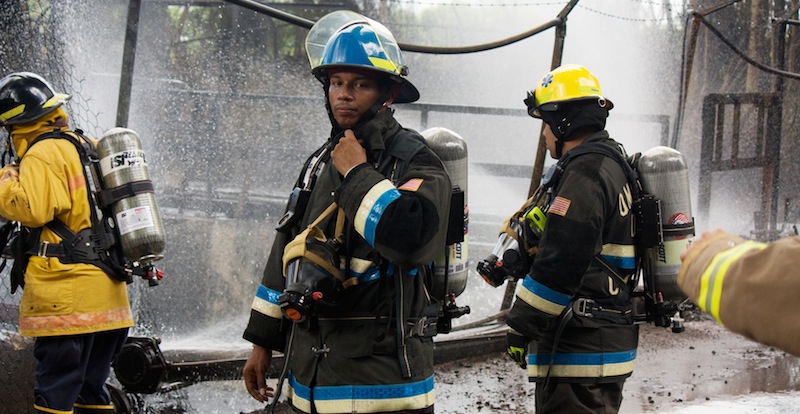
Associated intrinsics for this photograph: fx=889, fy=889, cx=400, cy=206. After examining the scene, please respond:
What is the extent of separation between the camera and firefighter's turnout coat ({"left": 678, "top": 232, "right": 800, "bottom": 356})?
1574mm

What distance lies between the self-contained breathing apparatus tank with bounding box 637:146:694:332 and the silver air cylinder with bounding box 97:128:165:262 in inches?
87.1

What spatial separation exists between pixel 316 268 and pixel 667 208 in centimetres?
179

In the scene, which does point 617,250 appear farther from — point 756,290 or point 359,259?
point 756,290

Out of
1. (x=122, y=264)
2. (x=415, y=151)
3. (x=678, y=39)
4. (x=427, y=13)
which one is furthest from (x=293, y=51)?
(x=415, y=151)

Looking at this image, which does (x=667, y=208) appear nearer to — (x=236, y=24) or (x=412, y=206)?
(x=412, y=206)

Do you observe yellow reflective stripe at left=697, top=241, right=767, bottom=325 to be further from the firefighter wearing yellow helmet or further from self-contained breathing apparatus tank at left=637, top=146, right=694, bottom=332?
self-contained breathing apparatus tank at left=637, top=146, right=694, bottom=332

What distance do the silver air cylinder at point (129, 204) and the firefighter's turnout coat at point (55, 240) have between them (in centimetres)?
13

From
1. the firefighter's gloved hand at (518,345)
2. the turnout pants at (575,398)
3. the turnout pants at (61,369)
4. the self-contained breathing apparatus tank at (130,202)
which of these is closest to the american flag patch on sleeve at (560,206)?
the firefighter's gloved hand at (518,345)

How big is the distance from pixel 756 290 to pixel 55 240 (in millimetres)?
3186

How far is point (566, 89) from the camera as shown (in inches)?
149

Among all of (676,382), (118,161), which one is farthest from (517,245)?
(676,382)

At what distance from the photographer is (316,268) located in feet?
8.60

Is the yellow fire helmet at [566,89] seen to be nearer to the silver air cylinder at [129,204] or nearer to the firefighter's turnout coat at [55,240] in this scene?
the silver air cylinder at [129,204]

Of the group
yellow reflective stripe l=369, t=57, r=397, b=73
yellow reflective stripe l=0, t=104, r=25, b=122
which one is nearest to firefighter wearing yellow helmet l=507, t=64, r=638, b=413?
yellow reflective stripe l=369, t=57, r=397, b=73
